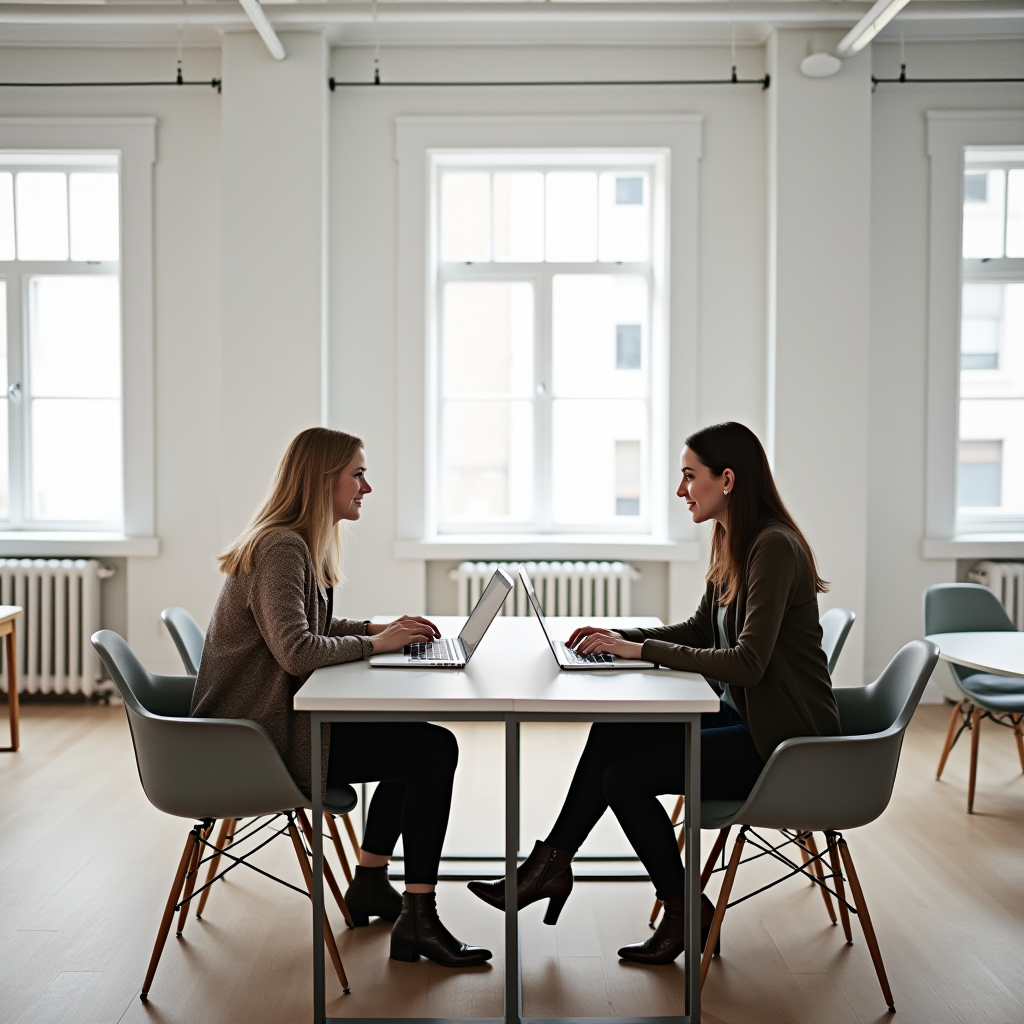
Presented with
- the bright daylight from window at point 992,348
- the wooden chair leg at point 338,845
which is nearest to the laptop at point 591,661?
the wooden chair leg at point 338,845

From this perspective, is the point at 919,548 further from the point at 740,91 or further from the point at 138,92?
the point at 138,92

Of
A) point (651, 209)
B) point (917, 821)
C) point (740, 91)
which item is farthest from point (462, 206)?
point (917, 821)

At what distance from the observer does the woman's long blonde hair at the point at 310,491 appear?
2.50 m

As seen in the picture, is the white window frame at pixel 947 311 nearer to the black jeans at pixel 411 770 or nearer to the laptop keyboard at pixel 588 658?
the laptop keyboard at pixel 588 658

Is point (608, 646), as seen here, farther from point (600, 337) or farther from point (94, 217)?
point (94, 217)

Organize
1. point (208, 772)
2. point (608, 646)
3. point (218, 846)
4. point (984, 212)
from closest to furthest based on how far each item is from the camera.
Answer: point (208, 772) → point (608, 646) → point (218, 846) → point (984, 212)

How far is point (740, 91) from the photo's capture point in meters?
4.88

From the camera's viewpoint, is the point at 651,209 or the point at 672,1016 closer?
the point at 672,1016

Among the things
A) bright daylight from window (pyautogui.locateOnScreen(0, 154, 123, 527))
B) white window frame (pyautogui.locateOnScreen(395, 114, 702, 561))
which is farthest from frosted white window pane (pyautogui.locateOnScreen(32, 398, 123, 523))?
white window frame (pyautogui.locateOnScreen(395, 114, 702, 561))

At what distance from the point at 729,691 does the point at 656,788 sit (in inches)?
15.6

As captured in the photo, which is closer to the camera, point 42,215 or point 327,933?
point 327,933

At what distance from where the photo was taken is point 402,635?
2.55 metres

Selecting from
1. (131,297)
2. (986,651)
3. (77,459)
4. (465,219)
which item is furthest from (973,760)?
(77,459)

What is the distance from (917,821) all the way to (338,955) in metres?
2.18
